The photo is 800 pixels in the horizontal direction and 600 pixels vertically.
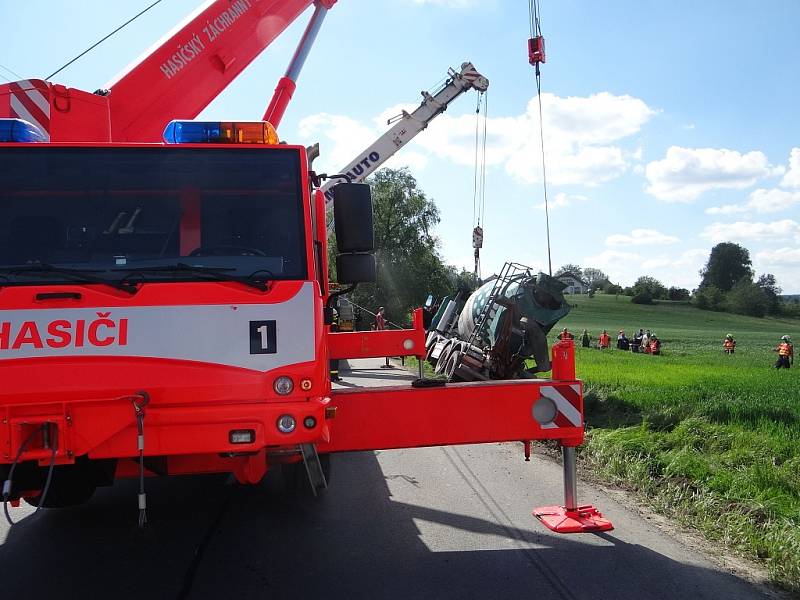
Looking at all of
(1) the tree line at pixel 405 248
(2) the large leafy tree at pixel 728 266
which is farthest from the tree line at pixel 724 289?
(1) the tree line at pixel 405 248

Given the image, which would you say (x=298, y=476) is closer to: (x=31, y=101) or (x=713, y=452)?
(x=31, y=101)

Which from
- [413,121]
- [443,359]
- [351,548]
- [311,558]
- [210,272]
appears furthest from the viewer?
[413,121]

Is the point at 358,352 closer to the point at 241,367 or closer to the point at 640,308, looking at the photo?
the point at 241,367

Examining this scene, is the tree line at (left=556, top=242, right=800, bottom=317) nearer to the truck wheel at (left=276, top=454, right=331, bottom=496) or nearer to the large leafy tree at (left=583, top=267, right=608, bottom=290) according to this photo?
the large leafy tree at (left=583, top=267, right=608, bottom=290)

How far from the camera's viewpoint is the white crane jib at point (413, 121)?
17.1 metres

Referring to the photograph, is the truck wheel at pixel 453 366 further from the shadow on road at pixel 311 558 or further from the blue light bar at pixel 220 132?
the blue light bar at pixel 220 132

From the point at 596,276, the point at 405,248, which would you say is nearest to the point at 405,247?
the point at 405,248

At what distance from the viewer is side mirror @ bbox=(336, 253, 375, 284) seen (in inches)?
189

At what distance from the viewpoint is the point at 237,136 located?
4.55m

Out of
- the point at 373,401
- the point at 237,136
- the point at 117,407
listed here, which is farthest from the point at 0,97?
the point at 373,401

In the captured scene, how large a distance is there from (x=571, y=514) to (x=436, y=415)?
60.8 inches

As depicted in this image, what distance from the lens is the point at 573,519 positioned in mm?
5461

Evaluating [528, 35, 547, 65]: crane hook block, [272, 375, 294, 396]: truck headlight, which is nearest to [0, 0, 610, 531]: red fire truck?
[272, 375, 294, 396]: truck headlight

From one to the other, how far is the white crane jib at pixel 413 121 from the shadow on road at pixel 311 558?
38.1ft
